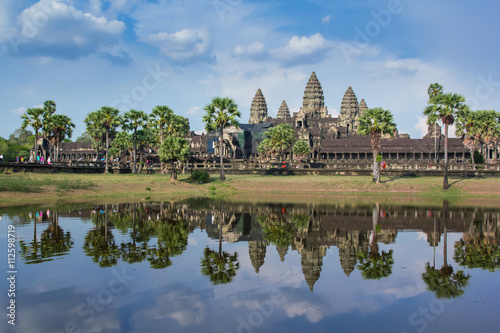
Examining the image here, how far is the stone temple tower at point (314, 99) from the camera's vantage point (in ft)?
591

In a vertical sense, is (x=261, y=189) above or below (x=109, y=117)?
below

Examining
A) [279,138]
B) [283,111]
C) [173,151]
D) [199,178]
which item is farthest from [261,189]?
[283,111]

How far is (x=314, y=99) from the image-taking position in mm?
182875

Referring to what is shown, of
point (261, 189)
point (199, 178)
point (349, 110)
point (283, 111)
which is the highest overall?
point (283, 111)

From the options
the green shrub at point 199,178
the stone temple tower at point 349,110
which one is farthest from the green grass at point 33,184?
the stone temple tower at point 349,110

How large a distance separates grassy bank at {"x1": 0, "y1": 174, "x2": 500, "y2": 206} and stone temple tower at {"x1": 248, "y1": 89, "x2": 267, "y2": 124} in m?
124

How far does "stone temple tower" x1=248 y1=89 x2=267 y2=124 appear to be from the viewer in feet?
614

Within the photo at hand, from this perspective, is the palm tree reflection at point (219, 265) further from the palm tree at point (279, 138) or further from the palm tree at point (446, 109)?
the palm tree at point (279, 138)

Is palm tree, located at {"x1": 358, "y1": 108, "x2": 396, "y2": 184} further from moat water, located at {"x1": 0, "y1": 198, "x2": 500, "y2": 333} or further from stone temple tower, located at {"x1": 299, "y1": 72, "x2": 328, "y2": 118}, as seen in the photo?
stone temple tower, located at {"x1": 299, "y1": 72, "x2": 328, "y2": 118}

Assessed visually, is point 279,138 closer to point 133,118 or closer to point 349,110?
point 133,118

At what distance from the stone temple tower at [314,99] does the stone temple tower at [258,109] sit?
1694cm

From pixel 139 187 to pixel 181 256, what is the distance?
37350 mm

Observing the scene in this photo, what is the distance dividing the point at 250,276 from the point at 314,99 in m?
173

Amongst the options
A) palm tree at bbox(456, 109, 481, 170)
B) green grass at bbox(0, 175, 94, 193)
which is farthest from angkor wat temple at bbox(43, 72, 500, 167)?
green grass at bbox(0, 175, 94, 193)
